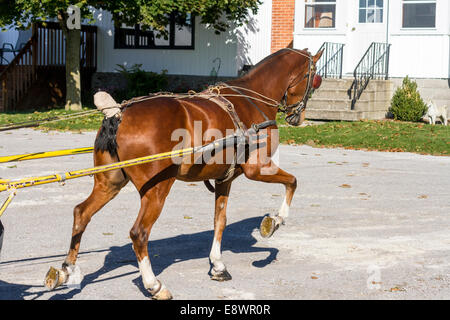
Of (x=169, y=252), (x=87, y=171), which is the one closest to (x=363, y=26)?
(x=169, y=252)

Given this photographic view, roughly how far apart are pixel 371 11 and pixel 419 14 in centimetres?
155

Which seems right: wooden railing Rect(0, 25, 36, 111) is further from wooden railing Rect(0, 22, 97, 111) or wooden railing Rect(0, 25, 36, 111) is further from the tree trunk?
the tree trunk

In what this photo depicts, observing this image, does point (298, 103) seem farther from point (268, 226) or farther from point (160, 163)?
point (160, 163)

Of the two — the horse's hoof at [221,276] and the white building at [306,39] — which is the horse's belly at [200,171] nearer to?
the horse's hoof at [221,276]

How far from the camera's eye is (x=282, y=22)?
968 inches

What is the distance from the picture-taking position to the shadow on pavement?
583cm

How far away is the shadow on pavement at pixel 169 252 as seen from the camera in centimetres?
583

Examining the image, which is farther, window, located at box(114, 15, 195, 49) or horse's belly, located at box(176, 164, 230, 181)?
window, located at box(114, 15, 195, 49)

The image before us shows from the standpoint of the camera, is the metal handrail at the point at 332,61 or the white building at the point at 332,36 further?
the metal handrail at the point at 332,61

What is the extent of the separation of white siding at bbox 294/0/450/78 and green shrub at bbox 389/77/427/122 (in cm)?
103

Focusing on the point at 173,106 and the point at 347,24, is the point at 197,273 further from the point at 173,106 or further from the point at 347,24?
the point at 347,24

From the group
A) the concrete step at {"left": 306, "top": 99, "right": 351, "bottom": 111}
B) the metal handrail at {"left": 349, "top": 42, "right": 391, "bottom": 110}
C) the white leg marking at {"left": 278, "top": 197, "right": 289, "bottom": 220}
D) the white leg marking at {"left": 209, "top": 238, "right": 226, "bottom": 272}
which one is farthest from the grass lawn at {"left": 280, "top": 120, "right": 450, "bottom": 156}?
the white leg marking at {"left": 209, "top": 238, "right": 226, "bottom": 272}

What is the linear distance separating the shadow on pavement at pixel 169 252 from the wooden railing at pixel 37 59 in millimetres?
18338

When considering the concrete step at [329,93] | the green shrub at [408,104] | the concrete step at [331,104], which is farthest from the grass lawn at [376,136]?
the concrete step at [329,93]
